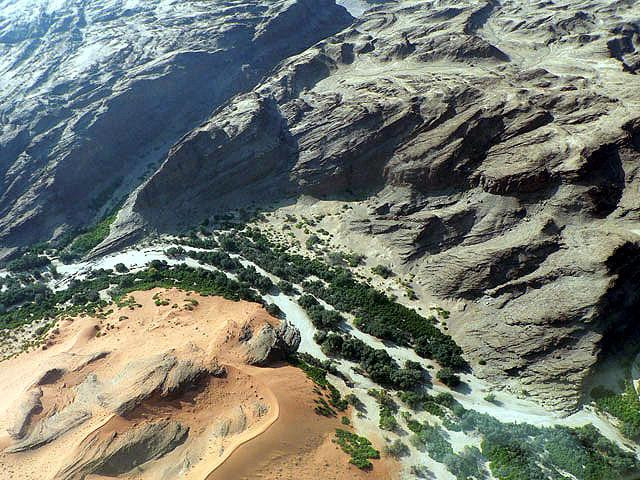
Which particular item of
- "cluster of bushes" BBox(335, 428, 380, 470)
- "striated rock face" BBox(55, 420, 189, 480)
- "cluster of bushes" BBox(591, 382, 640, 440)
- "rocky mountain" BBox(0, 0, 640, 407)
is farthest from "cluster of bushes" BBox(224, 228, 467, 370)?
"striated rock face" BBox(55, 420, 189, 480)

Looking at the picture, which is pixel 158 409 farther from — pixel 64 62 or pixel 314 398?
pixel 64 62

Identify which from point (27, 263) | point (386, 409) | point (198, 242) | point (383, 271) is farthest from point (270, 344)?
point (27, 263)

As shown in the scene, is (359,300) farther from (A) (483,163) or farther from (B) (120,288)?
(B) (120,288)

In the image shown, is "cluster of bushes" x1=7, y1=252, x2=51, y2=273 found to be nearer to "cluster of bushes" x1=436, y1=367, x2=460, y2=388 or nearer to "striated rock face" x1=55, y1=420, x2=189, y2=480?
"striated rock face" x1=55, y1=420, x2=189, y2=480

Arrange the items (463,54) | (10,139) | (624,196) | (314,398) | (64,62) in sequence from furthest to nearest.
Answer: (64,62) → (10,139) → (463,54) → (624,196) → (314,398)

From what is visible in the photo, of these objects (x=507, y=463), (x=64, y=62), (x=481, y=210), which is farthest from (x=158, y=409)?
(x=64, y=62)
